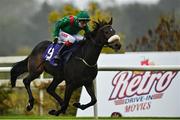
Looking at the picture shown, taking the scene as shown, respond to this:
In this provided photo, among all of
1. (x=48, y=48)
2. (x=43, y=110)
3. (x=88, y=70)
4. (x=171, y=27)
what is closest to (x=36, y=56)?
(x=48, y=48)

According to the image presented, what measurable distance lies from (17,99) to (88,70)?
501 cm

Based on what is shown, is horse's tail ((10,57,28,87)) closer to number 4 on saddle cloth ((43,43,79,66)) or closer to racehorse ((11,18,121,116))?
number 4 on saddle cloth ((43,43,79,66))

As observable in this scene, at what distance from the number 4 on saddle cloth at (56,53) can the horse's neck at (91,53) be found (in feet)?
0.90

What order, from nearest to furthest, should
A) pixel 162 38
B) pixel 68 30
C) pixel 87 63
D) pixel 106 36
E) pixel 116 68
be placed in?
pixel 106 36 → pixel 87 63 → pixel 68 30 → pixel 116 68 → pixel 162 38

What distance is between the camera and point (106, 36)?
7.97 m

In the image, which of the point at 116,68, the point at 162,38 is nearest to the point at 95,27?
the point at 116,68

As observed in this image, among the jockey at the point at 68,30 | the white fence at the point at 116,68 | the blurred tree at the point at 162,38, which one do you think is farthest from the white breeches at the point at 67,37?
the blurred tree at the point at 162,38

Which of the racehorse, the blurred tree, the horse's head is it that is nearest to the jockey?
the racehorse

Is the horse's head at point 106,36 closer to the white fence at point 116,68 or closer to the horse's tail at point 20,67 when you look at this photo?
the white fence at point 116,68

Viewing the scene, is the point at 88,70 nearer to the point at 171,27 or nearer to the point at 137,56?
the point at 137,56

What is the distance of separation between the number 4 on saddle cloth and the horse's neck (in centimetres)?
27

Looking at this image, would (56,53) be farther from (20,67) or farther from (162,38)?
(162,38)

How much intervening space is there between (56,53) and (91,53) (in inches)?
23.5

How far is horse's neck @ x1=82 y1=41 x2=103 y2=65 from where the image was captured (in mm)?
8156
